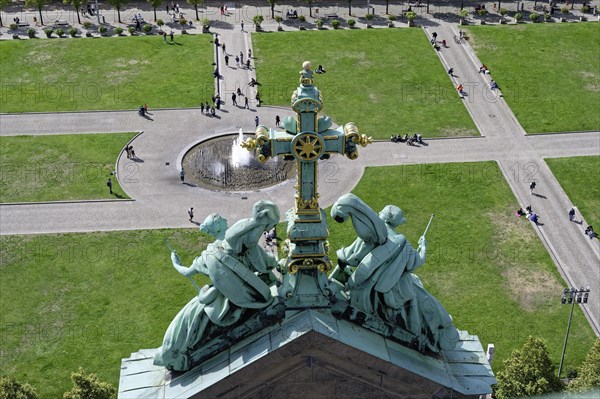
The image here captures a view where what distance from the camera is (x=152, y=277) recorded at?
61688 millimetres

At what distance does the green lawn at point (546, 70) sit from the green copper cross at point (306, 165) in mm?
63869

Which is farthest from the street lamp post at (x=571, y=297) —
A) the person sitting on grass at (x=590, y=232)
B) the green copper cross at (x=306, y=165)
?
the green copper cross at (x=306, y=165)

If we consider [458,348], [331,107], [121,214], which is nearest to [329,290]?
[458,348]

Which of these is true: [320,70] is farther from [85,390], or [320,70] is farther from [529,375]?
[85,390]

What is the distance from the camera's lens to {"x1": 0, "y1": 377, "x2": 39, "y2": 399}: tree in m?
40.8

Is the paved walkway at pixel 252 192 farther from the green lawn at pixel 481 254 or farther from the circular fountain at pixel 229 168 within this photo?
the green lawn at pixel 481 254

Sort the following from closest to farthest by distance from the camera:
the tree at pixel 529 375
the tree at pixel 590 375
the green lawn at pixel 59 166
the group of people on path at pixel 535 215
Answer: the tree at pixel 590 375 → the tree at pixel 529 375 → the group of people on path at pixel 535 215 → the green lawn at pixel 59 166

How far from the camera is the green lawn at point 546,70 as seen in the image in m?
85.6

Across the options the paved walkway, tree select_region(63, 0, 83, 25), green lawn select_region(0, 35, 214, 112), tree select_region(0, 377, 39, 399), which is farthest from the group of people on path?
tree select_region(63, 0, 83, 25)

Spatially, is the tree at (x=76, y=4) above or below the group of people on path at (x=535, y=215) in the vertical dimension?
above

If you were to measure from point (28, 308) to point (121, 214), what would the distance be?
1319cm

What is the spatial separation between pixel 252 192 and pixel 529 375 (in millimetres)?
34563

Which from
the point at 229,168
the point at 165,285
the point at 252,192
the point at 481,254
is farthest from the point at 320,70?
the point at 165,285

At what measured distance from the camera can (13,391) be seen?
4122 centimetres
